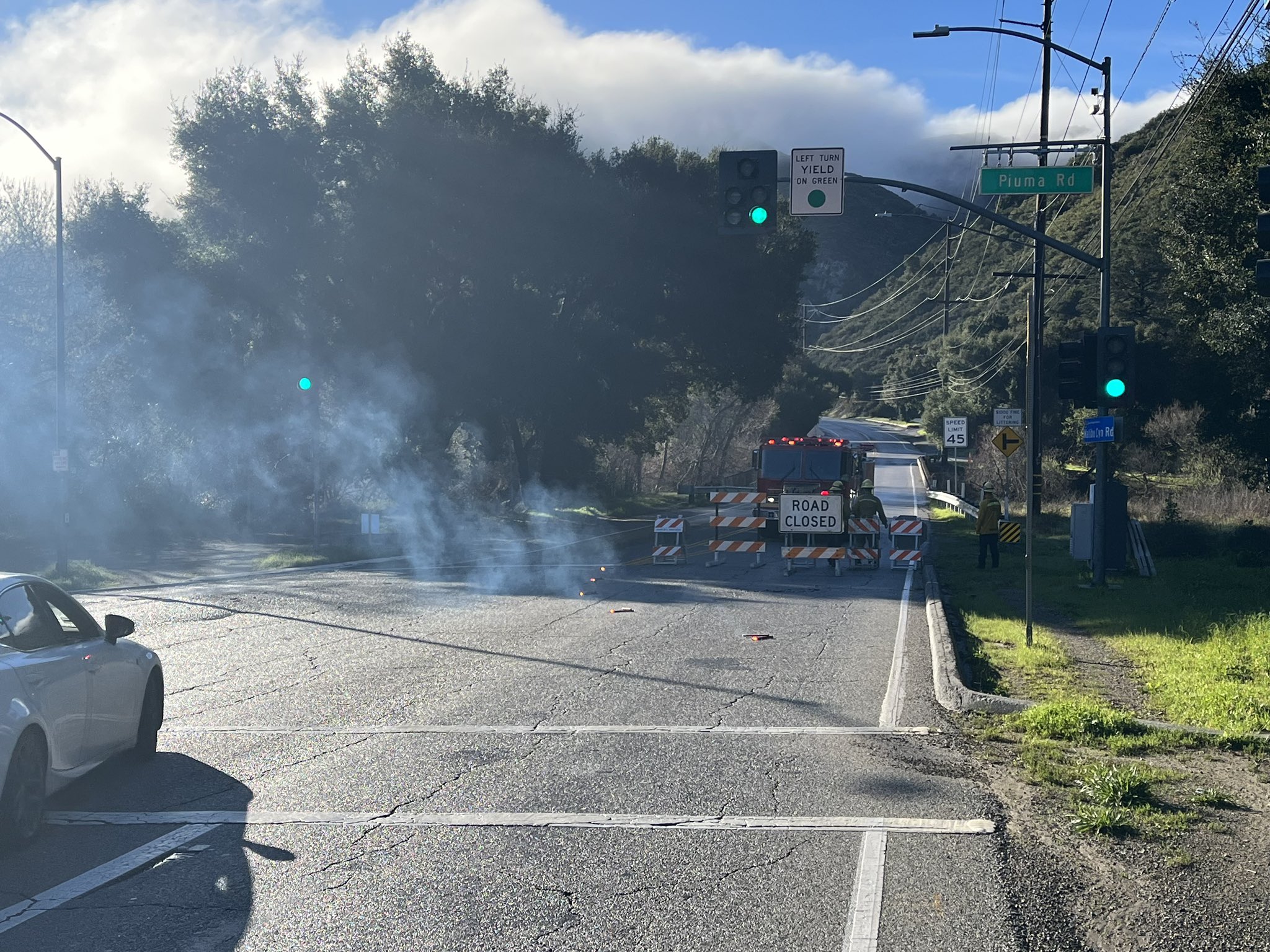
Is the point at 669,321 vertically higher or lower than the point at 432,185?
lower

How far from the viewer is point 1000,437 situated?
15844 millimetres

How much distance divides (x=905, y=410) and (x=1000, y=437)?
11201 cm

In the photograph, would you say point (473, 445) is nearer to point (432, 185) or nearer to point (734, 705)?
point (432, 185)

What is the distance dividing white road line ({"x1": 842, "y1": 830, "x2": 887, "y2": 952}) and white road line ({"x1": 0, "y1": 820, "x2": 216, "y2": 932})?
140 inches

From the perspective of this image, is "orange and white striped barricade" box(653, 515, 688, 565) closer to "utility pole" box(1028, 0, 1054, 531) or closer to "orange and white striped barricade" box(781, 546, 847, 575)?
"orange and white striped barricade" box(781, 546, 847, 575)

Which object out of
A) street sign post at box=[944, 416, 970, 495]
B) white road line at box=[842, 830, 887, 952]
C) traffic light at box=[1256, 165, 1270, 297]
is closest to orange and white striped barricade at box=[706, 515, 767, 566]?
traffic light at box=[1256, 165, 1270, 297]

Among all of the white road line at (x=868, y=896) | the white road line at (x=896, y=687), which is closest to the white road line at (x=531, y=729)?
the white road line at (x=896, y=687)

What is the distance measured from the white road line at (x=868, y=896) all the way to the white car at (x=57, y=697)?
4.30 metres

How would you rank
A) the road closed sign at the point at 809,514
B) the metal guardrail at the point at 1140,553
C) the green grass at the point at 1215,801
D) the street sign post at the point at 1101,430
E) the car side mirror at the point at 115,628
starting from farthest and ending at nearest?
the road closed sign at the point at 809,514
the metal guardrail at the point at 1140,553
the street sign post at the point at 1101,430
the car side mirror at the point at 115,628
the green grass at the point at 1215,801

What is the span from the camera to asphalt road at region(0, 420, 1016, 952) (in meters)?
5.39

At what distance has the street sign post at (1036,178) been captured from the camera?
17734 millimetres

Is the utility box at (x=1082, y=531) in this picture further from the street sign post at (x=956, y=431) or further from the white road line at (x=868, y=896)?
the street sign post at (x=956, y=431)

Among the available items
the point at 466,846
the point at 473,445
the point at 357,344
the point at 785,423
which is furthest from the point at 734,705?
the point at 785,423

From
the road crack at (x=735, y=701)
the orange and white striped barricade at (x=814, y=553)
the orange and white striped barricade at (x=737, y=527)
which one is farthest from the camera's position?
the orange and white striped barricade at (x=737, y=527)
